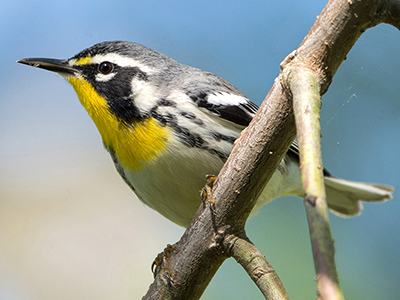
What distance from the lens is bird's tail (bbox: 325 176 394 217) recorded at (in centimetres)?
336

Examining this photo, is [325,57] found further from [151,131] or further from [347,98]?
[347,98]

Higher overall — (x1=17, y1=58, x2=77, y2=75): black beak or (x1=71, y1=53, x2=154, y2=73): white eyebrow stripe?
(x1=71, y1=53, x2=154, y2=73): white eyebrow stripe

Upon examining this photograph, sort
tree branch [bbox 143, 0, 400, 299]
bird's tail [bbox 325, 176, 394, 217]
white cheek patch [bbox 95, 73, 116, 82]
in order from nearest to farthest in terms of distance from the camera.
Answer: tree branch [bbox 143, 0, 400, 299]
white cheek patch [bbox 95, 73, 116, 82]
bird's tail [bbox 325, 176, 394, 217]

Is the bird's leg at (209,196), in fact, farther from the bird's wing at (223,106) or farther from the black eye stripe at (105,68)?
the black eye stripe at (105,68)

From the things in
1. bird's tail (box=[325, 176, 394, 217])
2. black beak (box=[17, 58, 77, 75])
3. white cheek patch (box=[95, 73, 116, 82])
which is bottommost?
black beak (box=[17, 58, 77, 75])

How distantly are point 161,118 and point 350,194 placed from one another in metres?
1.89

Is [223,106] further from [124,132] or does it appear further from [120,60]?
[120,60]

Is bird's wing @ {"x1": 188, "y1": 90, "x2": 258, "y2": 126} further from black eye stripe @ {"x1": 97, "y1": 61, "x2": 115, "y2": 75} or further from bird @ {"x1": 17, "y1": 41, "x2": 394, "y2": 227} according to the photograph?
black eye stripe @ {"x1": 97, "y1": 61, "x2": 115, "y2": 75}

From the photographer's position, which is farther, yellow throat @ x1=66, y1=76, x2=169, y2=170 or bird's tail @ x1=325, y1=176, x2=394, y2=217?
bird's tail @ x1=325, y1=176, x2=394, y2=217

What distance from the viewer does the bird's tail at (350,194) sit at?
11.0ft

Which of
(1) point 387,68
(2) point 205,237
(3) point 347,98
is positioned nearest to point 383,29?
(1) point 387,68

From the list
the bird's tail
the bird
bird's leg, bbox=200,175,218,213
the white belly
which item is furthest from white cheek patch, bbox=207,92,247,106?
the bird's tail

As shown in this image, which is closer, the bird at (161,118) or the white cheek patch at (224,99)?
the bird at (161,118)

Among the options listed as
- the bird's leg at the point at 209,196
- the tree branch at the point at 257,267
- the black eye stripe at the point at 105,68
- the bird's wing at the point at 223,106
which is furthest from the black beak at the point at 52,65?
the tree branch at the point at 257,267
